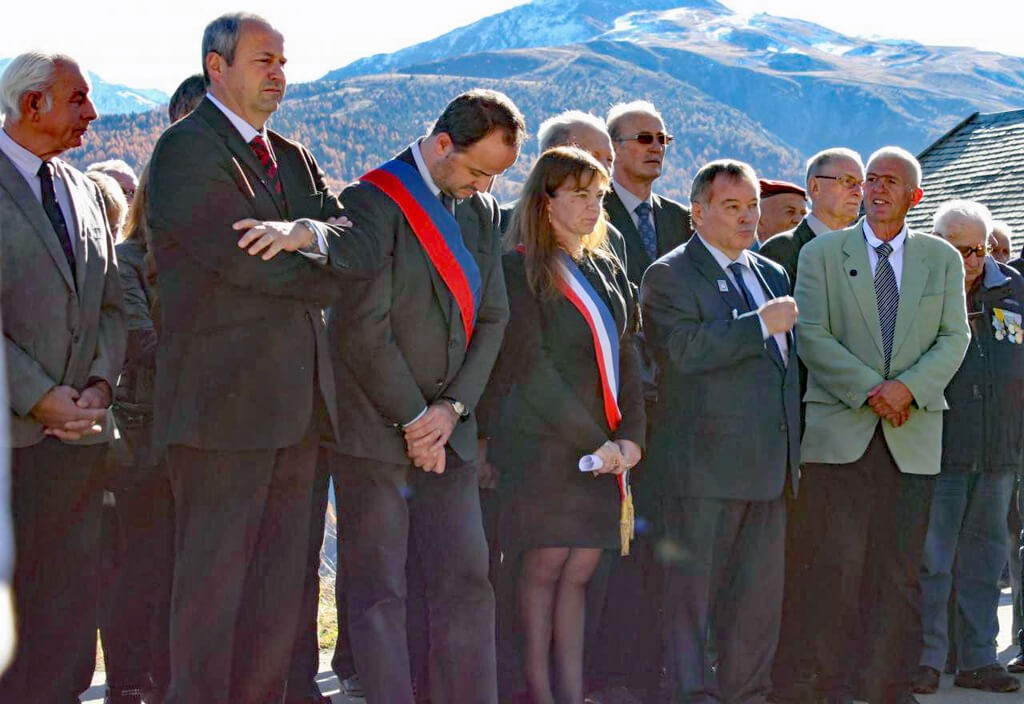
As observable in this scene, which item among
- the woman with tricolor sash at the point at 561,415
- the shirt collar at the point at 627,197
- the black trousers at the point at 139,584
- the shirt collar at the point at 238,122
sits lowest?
the black trousers at the point at 139,584

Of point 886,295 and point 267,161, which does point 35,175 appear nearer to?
point 267,161

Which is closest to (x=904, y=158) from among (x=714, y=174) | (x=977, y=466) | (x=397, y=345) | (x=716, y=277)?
(x=714, y=174)

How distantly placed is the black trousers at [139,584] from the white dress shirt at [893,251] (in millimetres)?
2728

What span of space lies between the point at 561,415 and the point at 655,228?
1.39m

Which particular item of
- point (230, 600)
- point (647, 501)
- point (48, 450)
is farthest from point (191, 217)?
point (647, 501)

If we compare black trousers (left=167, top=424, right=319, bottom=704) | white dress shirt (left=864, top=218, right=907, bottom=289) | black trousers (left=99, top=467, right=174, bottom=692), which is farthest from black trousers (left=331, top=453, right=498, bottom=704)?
white dress shirt (left=864, top=218, right=907, bottom=289)

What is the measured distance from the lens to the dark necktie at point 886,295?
17.0 feet

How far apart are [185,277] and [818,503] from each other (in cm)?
276

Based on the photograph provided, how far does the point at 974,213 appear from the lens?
5.96 m

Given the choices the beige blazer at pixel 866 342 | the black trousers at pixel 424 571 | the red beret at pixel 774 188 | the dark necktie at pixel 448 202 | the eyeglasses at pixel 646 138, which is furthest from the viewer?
the red beret at pixel 774 188

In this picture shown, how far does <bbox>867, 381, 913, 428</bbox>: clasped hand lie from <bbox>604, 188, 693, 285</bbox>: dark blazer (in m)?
1.03

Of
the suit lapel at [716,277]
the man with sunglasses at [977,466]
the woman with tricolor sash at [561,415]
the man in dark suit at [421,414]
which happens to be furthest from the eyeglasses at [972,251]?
the man in dark suit at [421,414]

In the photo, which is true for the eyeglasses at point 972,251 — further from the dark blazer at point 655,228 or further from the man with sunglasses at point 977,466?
the dark blazer at point 655,228

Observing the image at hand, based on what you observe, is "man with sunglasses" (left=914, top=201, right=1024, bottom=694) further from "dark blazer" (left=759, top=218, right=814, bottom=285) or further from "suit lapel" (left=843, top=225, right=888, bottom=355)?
"suit lapel" (left=843, top=225, right=888, bottom=355)
